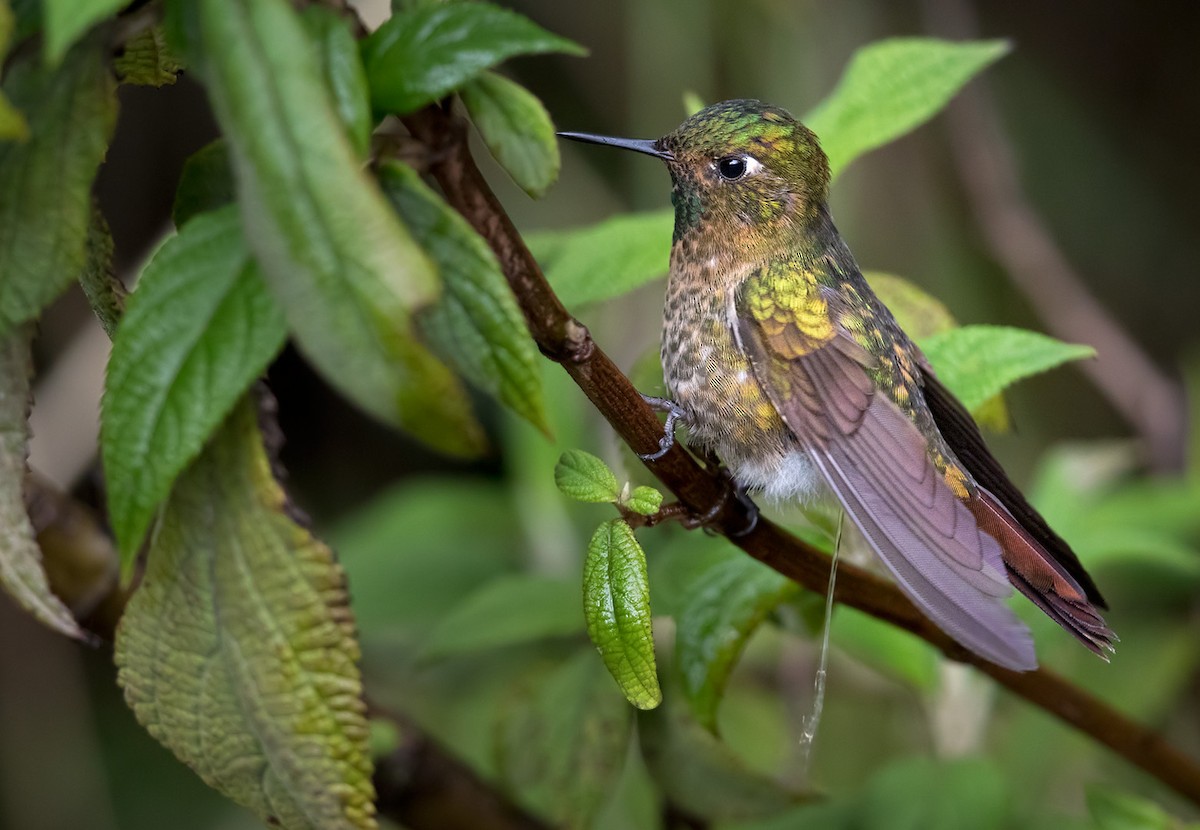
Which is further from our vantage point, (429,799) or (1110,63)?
(1110,63)

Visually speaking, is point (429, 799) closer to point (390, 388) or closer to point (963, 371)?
point (963, 371)

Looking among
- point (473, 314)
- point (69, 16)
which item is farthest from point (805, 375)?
point (69, 16)

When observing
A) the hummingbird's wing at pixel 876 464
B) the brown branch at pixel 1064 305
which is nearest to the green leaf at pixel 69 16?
the hummingbird's wing at pixel 876 464

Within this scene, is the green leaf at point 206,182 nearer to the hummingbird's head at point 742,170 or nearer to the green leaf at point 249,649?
the green leaf at point 249,649

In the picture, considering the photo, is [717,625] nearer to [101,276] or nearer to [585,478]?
[585,478]

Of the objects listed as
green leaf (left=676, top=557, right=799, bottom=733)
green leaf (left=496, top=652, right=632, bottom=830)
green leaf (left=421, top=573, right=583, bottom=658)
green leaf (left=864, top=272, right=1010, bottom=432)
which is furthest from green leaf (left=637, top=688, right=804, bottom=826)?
green leaf (left=864, top=272, right=1010, bottom=432)

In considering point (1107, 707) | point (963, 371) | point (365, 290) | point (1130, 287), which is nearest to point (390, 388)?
point (365, 290)
